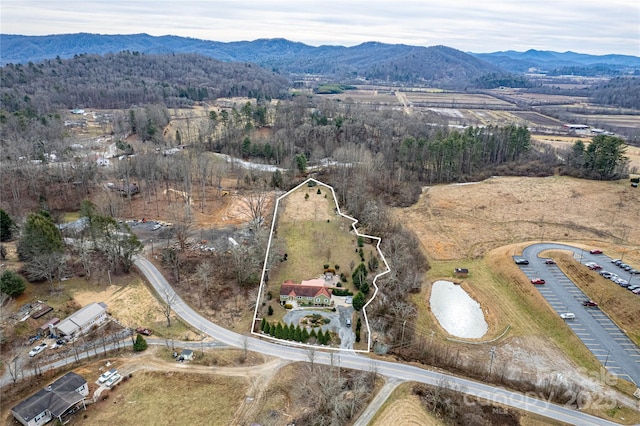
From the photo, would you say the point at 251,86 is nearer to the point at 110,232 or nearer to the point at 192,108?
the point at 192,108

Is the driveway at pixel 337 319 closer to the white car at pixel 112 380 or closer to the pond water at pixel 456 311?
the pond water at pixel 456 311

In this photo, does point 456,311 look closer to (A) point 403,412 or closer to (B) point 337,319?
(B) point 337,319

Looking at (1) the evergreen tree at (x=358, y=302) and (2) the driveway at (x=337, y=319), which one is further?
(1) the evergreen tree at (x=358, y=302)

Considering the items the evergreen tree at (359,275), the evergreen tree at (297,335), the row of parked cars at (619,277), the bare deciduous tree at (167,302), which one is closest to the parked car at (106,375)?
the bare deciduous tree at (167,302)

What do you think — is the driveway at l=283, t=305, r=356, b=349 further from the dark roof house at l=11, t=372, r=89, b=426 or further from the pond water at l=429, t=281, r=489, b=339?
the dark roof house at l=11, t=372, r=89, b=426

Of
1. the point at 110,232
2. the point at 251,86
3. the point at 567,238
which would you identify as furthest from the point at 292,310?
the point at 251,86

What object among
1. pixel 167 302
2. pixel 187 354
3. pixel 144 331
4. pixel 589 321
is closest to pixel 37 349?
pixel 144 331
